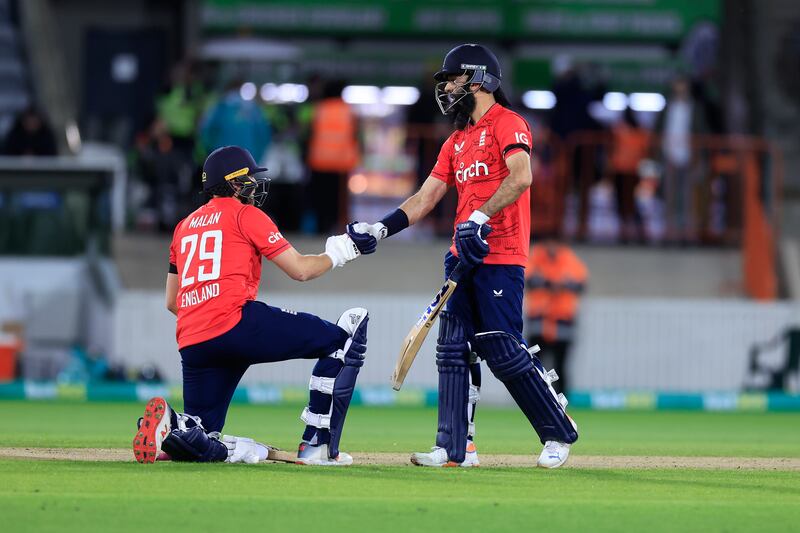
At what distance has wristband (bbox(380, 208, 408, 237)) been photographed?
368 inches

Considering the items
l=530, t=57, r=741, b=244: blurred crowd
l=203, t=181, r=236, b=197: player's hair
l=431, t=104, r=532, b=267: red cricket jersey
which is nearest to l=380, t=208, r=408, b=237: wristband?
l=431, t=104, r=532, b=267: red cricket jersey

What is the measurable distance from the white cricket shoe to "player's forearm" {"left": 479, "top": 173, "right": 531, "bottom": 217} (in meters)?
1.44

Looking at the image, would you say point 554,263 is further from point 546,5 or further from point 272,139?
point 546,5

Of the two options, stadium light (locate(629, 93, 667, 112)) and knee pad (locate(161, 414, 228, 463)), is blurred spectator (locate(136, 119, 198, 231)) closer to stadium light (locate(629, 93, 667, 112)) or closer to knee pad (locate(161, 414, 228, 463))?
stadium light (locate(629, 93, 667, 112))

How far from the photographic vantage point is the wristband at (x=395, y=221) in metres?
9.34

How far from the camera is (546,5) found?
25.0m

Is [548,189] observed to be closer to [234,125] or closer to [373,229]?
[234,125]

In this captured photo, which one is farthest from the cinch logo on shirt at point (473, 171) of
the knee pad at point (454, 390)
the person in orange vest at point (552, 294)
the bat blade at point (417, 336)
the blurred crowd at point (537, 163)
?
the blurred crowd at point (537, 163)

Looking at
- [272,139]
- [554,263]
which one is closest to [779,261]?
[554,263]

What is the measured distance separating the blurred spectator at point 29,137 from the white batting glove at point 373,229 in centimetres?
1224

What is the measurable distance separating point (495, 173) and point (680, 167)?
11.5 m

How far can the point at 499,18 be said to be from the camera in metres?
24.8

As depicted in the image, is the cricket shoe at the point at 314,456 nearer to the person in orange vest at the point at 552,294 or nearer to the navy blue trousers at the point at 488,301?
the navy blue trousers at the point at 488,301

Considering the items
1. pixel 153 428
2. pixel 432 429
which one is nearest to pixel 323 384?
pixel 153 428
